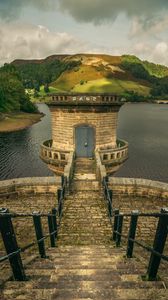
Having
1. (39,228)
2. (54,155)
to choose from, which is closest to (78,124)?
(54,155)

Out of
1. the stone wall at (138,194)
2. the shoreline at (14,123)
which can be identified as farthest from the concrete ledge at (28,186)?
the shoreline at (14,123)

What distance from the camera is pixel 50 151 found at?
18.2 m

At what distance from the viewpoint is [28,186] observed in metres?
11.3

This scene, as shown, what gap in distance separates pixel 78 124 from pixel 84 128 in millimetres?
577

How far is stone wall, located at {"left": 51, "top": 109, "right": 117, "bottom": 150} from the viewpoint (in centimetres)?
1706

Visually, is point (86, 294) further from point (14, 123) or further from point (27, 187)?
point (14, 123)

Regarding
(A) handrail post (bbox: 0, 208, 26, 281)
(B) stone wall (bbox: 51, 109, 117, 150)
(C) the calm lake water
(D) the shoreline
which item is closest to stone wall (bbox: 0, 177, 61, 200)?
(B) stone wall (bbox: 51, 109, 117, 150)

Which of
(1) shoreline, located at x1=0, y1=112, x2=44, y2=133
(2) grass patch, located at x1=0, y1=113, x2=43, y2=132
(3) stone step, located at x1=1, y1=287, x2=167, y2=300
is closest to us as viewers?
(3) stone step, located at x1=1, y1=287, x2=167, y2=300

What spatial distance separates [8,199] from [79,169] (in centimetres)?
547

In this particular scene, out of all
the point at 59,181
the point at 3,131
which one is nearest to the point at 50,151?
the point at 59,181

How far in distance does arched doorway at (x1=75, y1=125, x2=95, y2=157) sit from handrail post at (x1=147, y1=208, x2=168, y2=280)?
46.0ft

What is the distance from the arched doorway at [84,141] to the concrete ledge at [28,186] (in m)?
6.41

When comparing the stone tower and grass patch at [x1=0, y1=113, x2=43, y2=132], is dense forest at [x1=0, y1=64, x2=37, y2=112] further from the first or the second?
the stone tower

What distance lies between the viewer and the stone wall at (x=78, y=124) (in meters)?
17.1
